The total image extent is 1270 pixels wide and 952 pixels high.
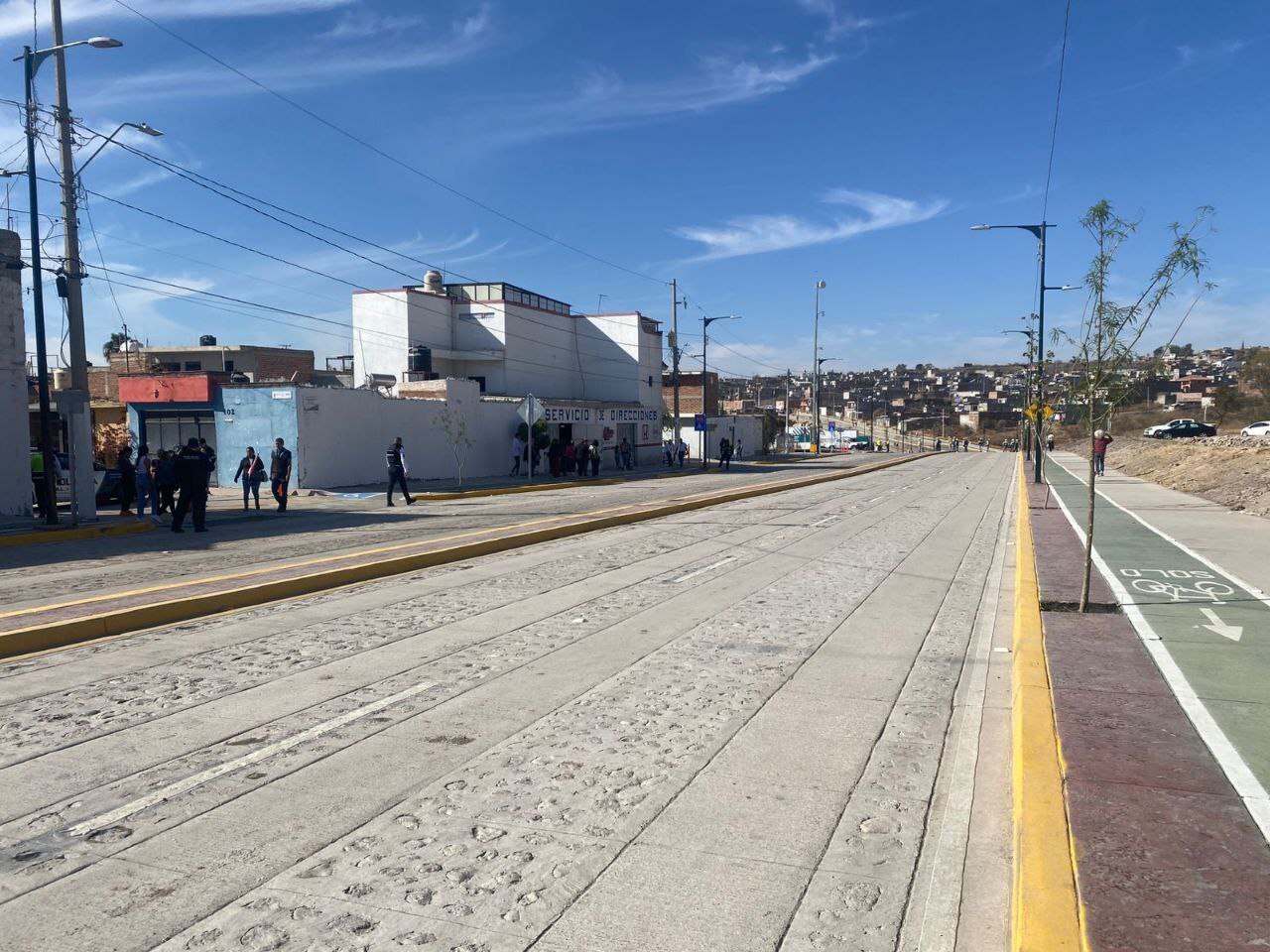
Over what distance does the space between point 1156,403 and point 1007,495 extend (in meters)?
128

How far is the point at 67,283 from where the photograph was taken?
2100 cm

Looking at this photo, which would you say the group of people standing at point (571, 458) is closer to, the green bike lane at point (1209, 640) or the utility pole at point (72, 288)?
the utility pole at point (72, 288)

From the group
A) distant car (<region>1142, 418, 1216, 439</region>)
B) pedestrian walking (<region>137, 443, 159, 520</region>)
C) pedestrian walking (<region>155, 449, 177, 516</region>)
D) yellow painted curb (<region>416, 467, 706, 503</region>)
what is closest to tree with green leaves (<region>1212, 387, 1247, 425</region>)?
distant car (<region>1142, 418, 1216, 439</region>)

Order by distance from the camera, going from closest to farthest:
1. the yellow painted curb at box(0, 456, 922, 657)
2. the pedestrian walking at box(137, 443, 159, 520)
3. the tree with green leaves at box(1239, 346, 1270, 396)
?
the yellow painted curb at box(0, 456, 922, 657)
the pedestrian walking at box(137, 443, 159, 520)
the tree with green leaves at box(1239, 346, 1270, 396)

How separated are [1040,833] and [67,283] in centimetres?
2255

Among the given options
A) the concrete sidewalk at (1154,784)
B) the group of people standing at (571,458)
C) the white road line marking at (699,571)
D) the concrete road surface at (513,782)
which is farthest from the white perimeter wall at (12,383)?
the group of people standing at (571,458)

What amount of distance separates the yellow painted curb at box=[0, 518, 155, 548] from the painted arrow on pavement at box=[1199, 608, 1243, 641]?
62.0 feet

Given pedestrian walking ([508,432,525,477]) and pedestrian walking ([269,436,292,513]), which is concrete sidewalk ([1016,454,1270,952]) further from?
pedestrian walking ([508,432,525,477])

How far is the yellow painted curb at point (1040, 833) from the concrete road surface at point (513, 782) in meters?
0.20

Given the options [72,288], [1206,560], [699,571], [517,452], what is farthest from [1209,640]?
[517,452]

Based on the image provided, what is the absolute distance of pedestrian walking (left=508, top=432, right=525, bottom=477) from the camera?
141 feet

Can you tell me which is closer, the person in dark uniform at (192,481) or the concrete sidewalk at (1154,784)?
the concrete sidewalk at (1154,784)

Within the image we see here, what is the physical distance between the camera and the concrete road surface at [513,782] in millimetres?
3812

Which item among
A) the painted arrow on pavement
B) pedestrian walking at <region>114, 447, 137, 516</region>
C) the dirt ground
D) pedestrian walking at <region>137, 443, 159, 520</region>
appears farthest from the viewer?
the dirt ground
